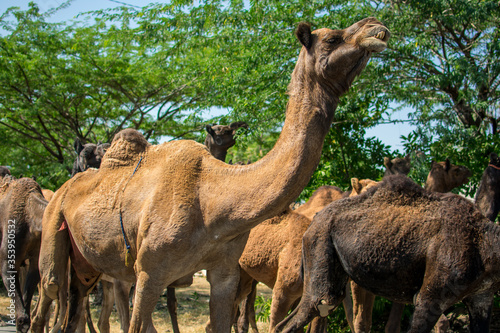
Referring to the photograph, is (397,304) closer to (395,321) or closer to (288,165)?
(395,321)

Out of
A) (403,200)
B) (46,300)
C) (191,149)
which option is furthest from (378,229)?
(46,300)

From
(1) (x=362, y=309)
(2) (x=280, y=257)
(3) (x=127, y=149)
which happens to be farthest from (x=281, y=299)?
(3) (x=127, y=149)

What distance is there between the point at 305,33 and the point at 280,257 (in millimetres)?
3294

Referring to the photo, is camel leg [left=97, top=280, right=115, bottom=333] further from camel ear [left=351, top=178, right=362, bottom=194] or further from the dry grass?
camel ear [left=351, top=178, right=362, bottom=194]

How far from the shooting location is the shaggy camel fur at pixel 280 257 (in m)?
6.09

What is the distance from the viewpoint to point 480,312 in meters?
4.39

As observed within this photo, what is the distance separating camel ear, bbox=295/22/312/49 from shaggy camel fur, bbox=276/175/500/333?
A: 5.91 ft

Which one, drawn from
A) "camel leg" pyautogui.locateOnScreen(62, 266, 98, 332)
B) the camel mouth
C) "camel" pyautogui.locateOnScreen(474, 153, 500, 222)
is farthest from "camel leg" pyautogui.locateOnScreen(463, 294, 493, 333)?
"camel leg" pyautogui.locateOnScreen(62, 266, 98, 332)

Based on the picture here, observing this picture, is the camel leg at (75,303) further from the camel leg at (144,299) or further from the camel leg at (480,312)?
the camel leg at (480,312)

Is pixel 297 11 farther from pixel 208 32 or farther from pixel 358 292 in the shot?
pixel 358 292

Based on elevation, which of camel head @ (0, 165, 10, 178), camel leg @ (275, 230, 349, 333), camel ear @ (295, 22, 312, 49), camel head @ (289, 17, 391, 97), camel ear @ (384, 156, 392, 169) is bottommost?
Result: camel leg @ (275, 230, 349, 333)

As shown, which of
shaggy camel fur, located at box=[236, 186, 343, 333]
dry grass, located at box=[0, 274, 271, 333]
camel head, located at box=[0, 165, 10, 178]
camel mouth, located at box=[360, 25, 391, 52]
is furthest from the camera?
dry grass, located at box=[0, 274, 271, 333]

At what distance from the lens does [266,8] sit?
10.0 meters

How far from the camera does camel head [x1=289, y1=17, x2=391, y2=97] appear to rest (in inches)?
139
